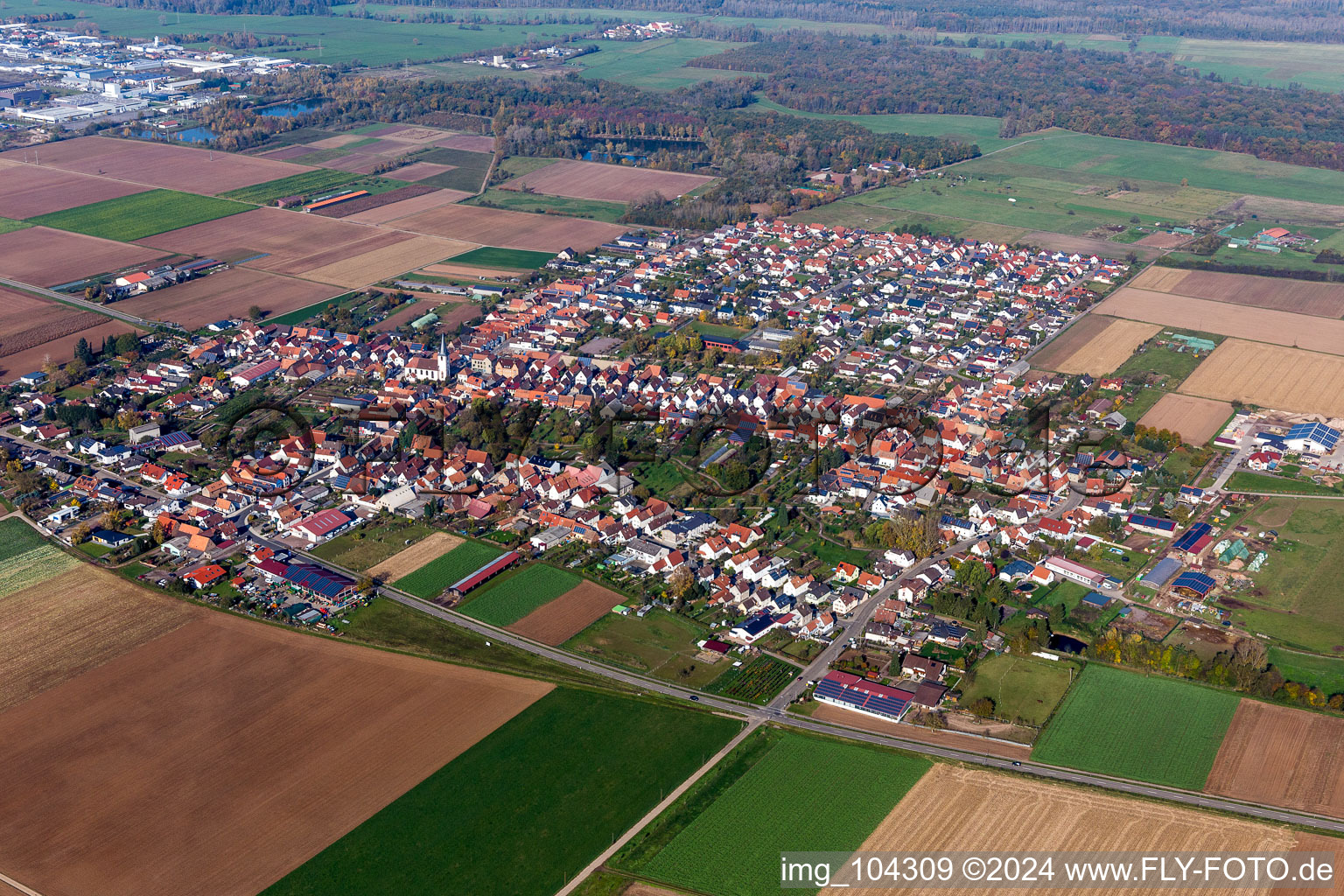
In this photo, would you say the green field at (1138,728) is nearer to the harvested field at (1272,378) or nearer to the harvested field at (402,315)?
the harvested field at (1272,378)

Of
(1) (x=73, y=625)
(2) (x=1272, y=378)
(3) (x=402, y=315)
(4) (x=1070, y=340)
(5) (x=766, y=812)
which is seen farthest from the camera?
(3) (x=402, y=315)

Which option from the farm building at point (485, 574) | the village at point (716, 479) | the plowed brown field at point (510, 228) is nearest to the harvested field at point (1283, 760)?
the village at point (716, 479)

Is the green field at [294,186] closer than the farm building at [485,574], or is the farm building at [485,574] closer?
the farm building at [485,574]

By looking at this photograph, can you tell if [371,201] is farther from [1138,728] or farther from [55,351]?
[1138,728]

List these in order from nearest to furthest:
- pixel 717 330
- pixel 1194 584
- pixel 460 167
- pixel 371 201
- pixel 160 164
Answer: pixel 1194 584, pixel 717 330, pixel 371 201, pixel 160 164, pixel 460 167

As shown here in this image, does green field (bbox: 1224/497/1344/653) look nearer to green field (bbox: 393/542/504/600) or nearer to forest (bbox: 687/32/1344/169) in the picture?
green field (bbox: 393/542/504/600)

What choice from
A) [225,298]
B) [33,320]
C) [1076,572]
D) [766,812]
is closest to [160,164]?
[225,298]
